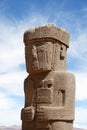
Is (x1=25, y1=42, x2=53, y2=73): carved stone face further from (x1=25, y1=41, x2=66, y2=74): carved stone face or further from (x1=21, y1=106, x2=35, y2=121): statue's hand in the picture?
(x1=21, y1=106, x2=35, y2=121): statue's hand

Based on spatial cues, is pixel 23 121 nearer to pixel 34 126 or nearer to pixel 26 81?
pixel 34 126

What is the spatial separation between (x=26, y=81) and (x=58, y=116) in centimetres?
206

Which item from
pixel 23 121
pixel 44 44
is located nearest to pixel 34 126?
pixel 23 121

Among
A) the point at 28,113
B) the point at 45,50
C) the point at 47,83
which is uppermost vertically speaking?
the point at 45,50

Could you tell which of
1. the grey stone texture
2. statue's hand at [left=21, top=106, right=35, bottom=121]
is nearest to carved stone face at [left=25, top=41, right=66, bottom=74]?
Answer: the grey stone texture

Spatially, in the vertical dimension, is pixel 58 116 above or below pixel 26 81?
Result: below

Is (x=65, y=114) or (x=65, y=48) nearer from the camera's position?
(x=65, y=114)

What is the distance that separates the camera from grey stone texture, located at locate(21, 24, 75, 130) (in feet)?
42.6

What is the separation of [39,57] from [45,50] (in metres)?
0.34

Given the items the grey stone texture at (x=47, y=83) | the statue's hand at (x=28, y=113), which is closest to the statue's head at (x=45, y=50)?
the grey stone texture at (x=47, y=83)

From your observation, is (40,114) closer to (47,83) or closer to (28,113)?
(28,113)

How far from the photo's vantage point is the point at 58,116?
12891 mm

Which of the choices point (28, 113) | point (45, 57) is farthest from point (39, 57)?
point (28, 113)

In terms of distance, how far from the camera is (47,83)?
1336 cm
